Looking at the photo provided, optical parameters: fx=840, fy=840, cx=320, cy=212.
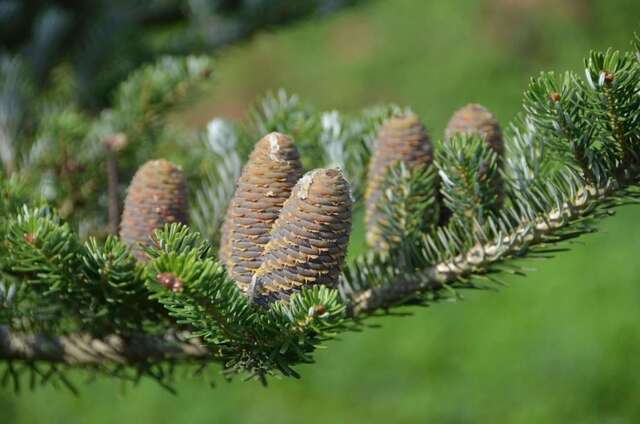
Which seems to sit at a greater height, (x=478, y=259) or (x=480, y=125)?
(x=480, y=125)

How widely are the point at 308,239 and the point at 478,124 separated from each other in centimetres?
24

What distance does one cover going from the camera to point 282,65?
19.1 feet

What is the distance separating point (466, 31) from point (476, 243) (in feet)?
16.2

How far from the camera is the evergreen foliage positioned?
59 centimetres

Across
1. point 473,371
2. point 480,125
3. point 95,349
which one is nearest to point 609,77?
point 480,125

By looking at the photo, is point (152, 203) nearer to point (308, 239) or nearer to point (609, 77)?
point (308, 239)

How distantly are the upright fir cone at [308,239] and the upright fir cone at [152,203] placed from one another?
0.15 meters

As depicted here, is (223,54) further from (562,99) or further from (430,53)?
(430,53)

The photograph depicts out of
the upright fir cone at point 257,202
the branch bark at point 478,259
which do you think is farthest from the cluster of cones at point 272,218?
the branch bark at point 478,259

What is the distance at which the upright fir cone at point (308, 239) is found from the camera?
0.61 m

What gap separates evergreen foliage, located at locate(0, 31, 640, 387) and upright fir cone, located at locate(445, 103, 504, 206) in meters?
0.01

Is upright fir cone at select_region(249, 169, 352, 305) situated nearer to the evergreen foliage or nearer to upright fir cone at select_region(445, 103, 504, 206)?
the evergreen foliage

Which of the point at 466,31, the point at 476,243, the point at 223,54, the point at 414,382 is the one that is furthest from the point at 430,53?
the point at 476,243

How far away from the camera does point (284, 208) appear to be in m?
0.63
